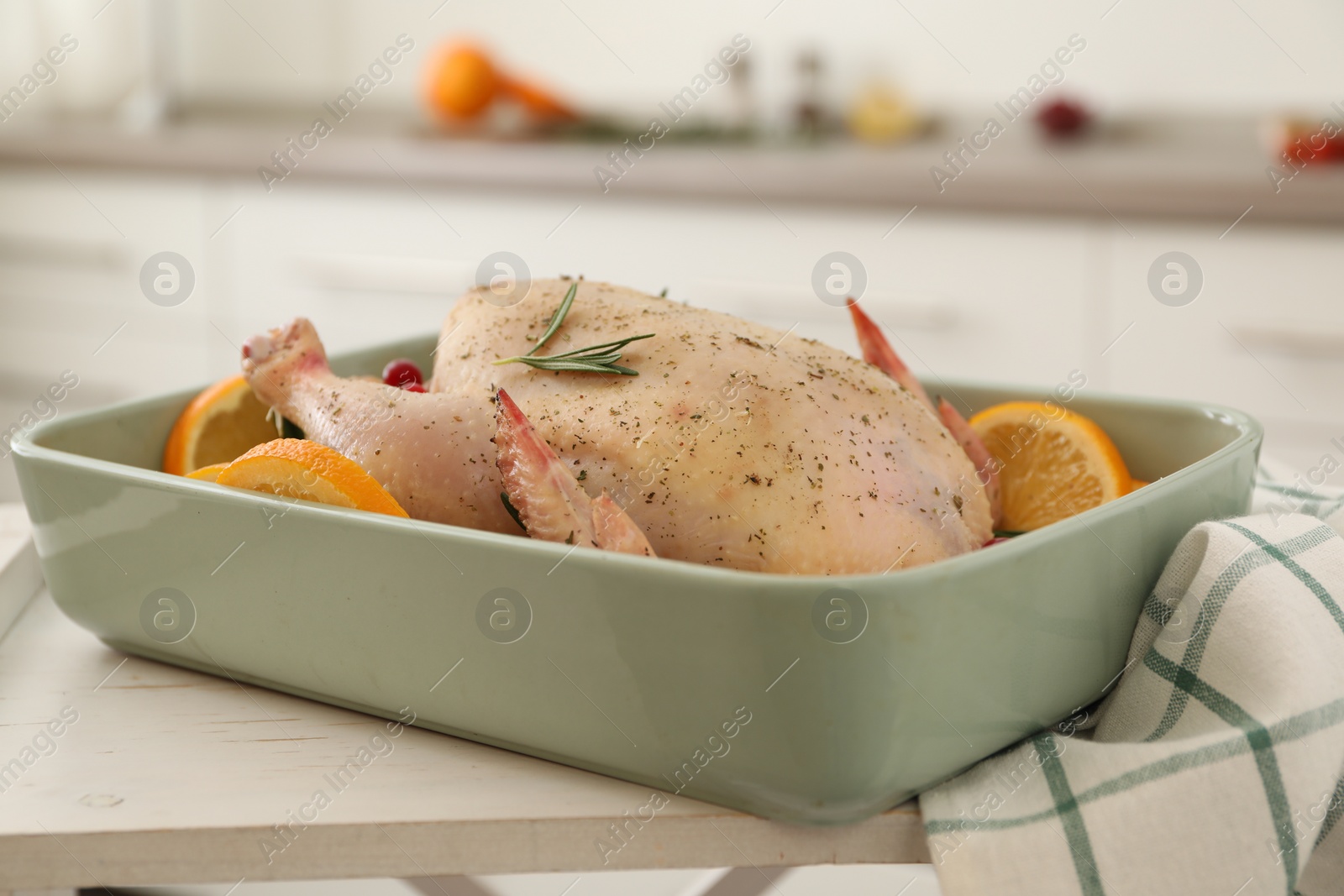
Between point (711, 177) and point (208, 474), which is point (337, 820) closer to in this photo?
point (208, 474)

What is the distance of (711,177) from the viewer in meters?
2.35

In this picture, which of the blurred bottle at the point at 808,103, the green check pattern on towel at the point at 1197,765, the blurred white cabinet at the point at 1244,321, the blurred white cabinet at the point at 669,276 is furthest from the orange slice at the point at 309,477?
the blurred bottle at the point at 808,103

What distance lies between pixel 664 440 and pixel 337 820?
0.32 meters

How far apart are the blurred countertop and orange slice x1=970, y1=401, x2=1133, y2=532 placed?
1.13m

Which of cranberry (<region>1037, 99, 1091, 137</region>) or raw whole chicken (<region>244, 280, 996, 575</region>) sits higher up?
cranberry (<region>1037, 99, 1091, 137</region>)

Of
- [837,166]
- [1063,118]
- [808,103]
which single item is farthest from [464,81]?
[1063,118]

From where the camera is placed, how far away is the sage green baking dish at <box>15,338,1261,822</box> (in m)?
0.66

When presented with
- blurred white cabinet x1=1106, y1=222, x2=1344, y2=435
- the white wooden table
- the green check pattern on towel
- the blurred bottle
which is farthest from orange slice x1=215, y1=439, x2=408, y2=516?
the blurred bottle

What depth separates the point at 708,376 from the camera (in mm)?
906

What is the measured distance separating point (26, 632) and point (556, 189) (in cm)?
167

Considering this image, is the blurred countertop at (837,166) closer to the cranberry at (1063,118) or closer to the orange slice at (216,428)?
the cranberry at (1063,118)

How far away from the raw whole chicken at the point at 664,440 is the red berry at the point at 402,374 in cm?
10

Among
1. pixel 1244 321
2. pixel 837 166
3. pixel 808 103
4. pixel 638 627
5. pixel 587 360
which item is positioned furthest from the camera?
pixel 808 103

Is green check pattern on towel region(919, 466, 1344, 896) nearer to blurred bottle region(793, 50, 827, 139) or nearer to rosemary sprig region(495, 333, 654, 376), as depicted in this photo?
rosemary sprig region(495, 333, 654, 376)
